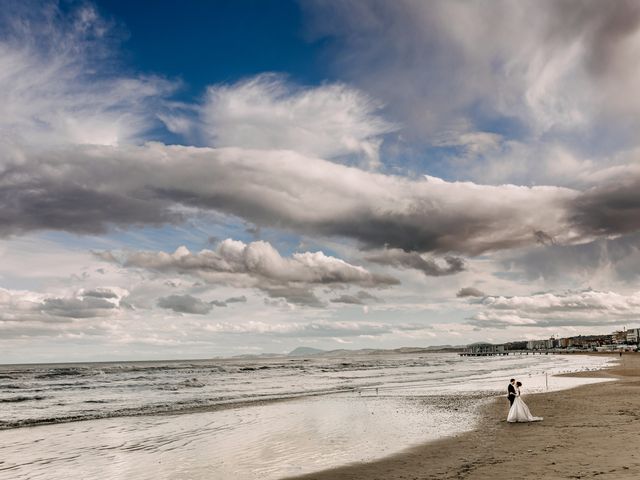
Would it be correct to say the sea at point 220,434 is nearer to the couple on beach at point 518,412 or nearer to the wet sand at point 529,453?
the wet sand at point 529,453

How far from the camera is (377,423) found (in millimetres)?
26188

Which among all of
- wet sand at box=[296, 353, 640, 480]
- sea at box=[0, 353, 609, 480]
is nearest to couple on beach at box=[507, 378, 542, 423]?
wet sand at box=[296, 353, 640, 480]

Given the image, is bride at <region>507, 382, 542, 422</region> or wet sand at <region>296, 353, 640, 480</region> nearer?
wet sand at <region>296, 353, 640, 480</region>

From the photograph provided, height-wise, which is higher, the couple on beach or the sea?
the couple on beach

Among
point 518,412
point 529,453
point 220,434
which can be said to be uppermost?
point 518,412

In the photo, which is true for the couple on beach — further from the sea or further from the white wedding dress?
the sea

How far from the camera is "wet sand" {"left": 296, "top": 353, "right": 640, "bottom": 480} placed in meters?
14.0

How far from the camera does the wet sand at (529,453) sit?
1404 centimetres

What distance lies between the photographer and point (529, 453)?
16.5m

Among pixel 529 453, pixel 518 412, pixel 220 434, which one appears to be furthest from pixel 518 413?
pixel 220 434

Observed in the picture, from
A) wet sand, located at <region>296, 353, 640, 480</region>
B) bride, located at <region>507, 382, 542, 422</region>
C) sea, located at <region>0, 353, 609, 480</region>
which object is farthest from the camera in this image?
bride, located at <region>507, 382, 542, 422</region>

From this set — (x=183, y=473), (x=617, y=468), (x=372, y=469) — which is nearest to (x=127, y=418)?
(x=183, y=473)

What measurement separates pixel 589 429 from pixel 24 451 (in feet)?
79.2

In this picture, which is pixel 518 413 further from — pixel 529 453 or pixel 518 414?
pixel 529 453
